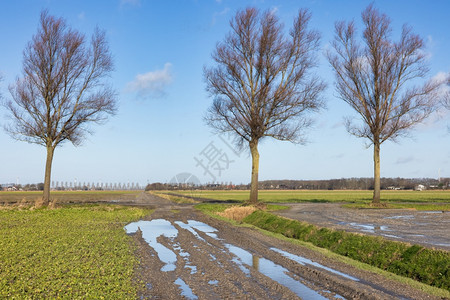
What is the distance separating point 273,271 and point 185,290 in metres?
2.97

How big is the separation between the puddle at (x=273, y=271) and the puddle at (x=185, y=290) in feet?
7.22

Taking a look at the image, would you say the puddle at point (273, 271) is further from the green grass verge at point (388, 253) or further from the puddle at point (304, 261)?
the green grass verge at point (388, 253)

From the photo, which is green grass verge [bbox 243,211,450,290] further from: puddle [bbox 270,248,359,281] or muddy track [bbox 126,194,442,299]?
puddle [bbox 270,248,359,281]

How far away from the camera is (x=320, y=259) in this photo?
41.8 feet

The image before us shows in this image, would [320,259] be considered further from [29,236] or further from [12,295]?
[29,236]

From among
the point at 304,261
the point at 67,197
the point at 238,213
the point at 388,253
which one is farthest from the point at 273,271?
the point at 67,197

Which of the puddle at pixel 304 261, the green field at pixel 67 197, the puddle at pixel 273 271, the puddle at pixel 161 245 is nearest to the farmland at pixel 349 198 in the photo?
the green field at pixel 67 197

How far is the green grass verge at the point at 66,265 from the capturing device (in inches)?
329

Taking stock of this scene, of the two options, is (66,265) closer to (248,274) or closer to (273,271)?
(248,274)

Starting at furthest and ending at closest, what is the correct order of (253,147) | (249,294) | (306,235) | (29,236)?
1. (253,147)
2. (306,235)
3. (29,236)
4. (249,294)

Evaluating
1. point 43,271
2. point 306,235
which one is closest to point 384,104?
point 306,235

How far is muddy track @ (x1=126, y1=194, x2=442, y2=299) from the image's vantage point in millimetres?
8641

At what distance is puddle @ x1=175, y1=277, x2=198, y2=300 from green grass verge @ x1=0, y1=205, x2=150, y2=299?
1044 millimetres

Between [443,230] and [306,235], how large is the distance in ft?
22.3
